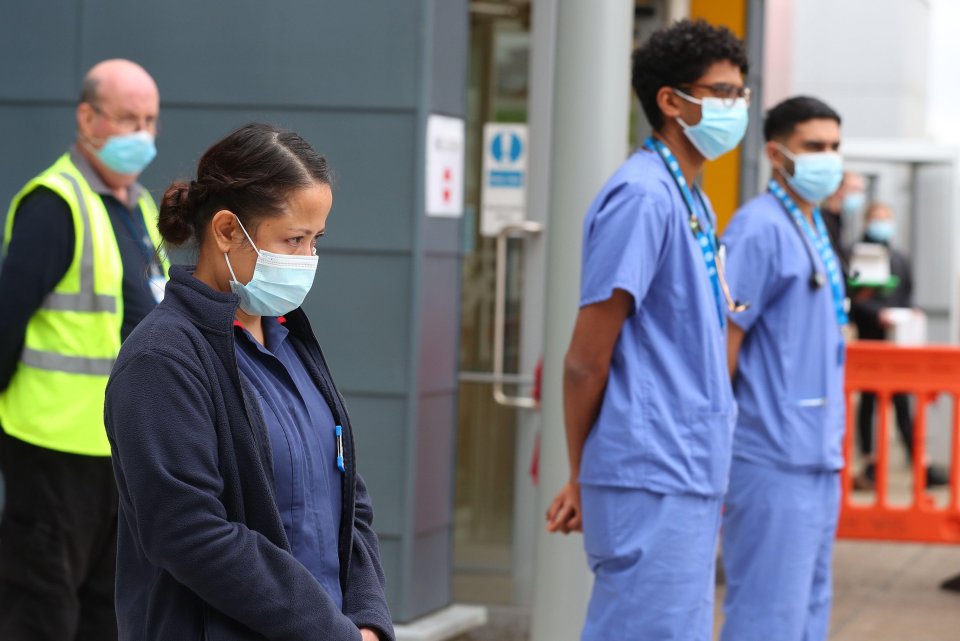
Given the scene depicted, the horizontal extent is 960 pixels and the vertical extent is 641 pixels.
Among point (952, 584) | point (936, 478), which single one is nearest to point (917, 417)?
point (952, 584)

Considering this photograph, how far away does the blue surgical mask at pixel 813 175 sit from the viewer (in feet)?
15.9

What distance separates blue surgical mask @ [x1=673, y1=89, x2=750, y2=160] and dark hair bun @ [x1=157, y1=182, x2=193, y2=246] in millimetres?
1671

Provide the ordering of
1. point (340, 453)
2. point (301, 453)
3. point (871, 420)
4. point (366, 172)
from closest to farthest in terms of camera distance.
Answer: point (301, 453)
point (340, 453)
point (366, 172)
point (871, 420)

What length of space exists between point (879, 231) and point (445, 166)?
21.3 ft

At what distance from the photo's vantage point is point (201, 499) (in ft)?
7.04

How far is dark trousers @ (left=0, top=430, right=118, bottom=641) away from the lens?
418cm

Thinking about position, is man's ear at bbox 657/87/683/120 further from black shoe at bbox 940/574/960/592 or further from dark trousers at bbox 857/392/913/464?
dark trousers at bbox 857/392/913/464

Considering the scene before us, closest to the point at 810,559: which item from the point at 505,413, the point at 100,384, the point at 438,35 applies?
the point at 100,384

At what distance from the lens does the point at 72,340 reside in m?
4.20

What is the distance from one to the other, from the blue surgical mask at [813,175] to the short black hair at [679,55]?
1.03m

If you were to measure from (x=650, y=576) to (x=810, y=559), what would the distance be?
1.06 m

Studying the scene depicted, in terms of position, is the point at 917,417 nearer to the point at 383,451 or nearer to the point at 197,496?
the point at 383,451

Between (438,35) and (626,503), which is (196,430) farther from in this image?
(438,35)

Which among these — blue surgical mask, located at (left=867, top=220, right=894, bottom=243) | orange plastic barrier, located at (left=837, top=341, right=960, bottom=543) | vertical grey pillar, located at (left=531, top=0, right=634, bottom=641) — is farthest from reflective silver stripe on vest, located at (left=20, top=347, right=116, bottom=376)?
blue surgical mask, located at (left=867, top=220, right=894, bottom=243)
